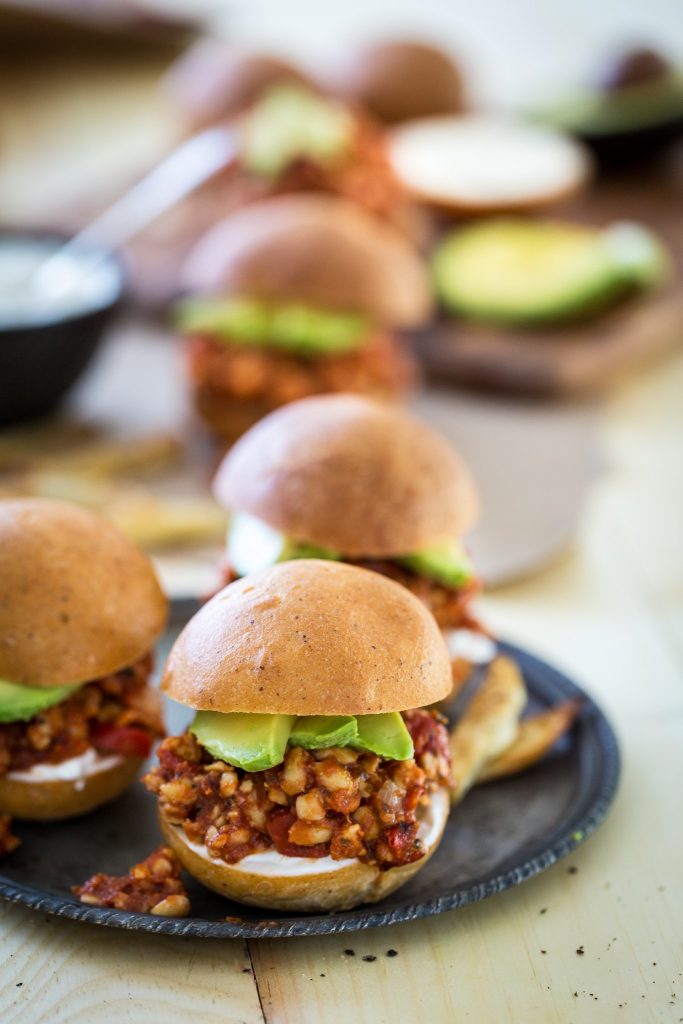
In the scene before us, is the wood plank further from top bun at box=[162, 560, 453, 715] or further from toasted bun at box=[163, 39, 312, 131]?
toasted bun at box=[163, 39, 312, 131]

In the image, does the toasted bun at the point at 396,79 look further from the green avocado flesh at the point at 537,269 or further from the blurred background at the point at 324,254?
the green avocado flesh at the point at 537,269

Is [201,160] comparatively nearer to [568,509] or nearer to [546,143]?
[546,143]

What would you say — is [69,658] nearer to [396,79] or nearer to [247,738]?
[247,738]

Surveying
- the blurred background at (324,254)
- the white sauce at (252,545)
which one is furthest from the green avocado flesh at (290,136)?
the white sauce at (252,545)

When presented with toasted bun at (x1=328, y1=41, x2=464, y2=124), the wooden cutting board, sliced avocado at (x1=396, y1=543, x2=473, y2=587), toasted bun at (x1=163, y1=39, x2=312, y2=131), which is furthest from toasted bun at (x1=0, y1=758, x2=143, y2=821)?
toasted bun at (x1=328, y1=41, x2=464, y2=124)

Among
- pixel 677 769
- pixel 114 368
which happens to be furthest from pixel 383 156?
pixel 677 769

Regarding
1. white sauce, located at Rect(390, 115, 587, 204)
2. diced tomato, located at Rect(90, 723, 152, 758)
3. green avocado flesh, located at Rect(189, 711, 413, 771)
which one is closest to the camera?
green avocado flesh, located at Rect(189, 711, 413, 771)

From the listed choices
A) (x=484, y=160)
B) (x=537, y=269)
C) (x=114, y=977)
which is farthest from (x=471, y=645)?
(x=484, y=160)
